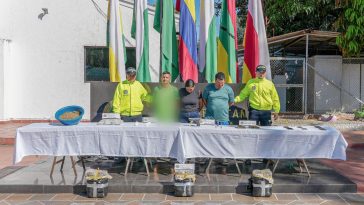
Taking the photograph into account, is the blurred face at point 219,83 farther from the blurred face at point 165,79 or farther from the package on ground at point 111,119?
the package on ground at point 111,119

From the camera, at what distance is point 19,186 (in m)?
5.61

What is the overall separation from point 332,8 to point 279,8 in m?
2.10

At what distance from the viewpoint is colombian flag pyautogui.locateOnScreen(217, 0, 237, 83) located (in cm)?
838

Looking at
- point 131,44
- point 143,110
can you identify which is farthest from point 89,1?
point 143,110

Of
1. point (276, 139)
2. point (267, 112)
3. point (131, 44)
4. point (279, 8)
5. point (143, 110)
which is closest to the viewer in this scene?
point (276, 139)

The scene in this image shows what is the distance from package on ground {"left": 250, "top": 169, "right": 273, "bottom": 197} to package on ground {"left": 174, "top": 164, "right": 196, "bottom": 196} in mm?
839

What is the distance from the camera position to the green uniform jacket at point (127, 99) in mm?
6777

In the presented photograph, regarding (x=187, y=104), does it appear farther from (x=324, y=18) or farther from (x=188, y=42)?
(x=324, y=18)

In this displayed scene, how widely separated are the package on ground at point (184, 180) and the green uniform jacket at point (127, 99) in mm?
1771

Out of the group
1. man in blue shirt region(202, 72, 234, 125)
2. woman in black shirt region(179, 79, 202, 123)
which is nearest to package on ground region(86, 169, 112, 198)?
woman in black shirt region(179, 79, 202, 123)

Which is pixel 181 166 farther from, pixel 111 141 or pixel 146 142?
pixel 111 141

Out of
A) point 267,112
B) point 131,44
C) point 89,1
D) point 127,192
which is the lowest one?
point 127,192

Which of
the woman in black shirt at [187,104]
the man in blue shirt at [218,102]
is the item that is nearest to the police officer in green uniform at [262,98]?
the man in blue shirt at [218,102]

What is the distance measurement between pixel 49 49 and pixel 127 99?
6.69 m
